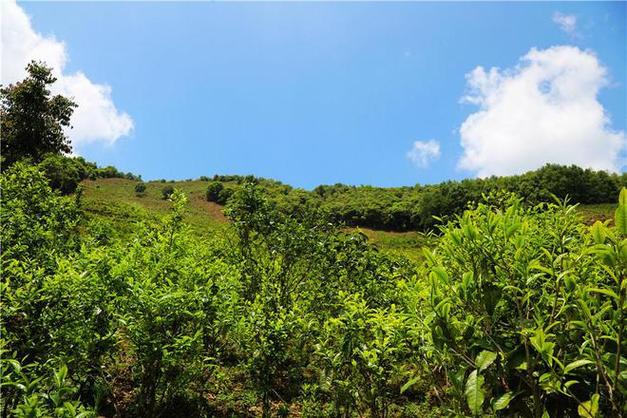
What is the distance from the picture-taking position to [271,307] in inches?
259

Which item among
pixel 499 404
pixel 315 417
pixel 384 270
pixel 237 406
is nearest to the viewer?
pixel 499 404

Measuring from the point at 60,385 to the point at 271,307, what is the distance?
164 inches

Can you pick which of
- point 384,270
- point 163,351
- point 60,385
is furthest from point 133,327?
point 384,270

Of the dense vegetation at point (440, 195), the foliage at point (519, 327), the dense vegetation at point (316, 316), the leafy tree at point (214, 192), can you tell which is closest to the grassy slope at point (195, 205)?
the leafy tree at point (214, 192)

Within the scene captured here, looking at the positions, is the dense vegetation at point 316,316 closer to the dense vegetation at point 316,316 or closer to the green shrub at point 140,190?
the dense vegetation at point 316,316

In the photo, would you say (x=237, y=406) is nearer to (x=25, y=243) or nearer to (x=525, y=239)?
(x=25, y=243)

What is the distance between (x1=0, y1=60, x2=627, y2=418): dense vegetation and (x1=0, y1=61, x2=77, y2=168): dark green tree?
66.8 ft

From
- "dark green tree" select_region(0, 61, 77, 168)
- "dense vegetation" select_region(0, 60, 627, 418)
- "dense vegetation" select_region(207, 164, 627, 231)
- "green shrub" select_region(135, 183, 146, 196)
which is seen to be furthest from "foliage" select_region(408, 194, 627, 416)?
"green shrub" select_region(135, 183, 146, 196)

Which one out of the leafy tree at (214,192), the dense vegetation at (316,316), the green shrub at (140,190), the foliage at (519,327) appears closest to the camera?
the foliage at (519,327)

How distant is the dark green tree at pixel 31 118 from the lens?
25.9 metres

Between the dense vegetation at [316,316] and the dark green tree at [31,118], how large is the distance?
20.4 meters

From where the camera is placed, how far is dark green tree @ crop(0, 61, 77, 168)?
84.9 feet

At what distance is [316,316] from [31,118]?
27.0 m

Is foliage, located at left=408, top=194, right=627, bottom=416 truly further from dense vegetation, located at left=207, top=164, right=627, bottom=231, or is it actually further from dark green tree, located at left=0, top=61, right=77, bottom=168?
dense vegetation, located at left=207, top=164, right=627, bottom=231
